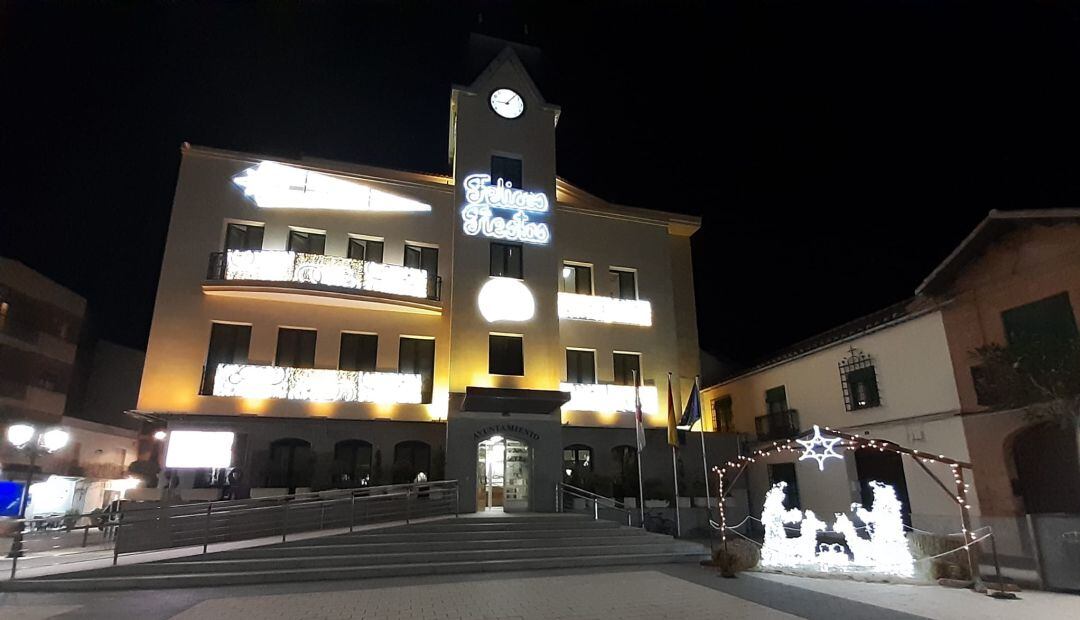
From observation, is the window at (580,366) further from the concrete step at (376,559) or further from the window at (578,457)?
the concrete step at (376,559)

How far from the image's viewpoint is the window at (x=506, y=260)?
65.6 ft

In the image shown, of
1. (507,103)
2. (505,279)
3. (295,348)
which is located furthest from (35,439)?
(507,103)

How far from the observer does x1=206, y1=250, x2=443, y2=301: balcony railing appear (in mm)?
18266

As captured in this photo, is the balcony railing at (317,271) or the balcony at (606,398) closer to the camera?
the balcony railing at (317,271)

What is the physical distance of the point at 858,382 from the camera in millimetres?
19500

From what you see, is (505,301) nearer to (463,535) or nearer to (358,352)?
(358,352)

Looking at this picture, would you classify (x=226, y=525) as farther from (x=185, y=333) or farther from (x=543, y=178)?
(x=543, y=178)

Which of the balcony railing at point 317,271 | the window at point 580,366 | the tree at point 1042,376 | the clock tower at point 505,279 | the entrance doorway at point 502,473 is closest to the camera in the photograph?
the tree at point 1042,376

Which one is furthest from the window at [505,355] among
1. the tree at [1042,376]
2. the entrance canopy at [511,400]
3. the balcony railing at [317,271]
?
the tree at [1042,376]

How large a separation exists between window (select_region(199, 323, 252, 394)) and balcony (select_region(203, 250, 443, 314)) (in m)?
1.11

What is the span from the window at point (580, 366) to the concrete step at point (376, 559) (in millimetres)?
7762

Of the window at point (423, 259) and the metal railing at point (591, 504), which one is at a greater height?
the window at point (423, 259)

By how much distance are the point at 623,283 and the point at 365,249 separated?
10.1 m

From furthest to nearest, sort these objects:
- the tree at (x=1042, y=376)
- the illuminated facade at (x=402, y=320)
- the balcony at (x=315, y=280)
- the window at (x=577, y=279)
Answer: the window at (x=577, y=279) < the balcony at (x=315, y=280) < the illuminated facade at (x=402, y=320) < the tree at (x=1042, y=376)
